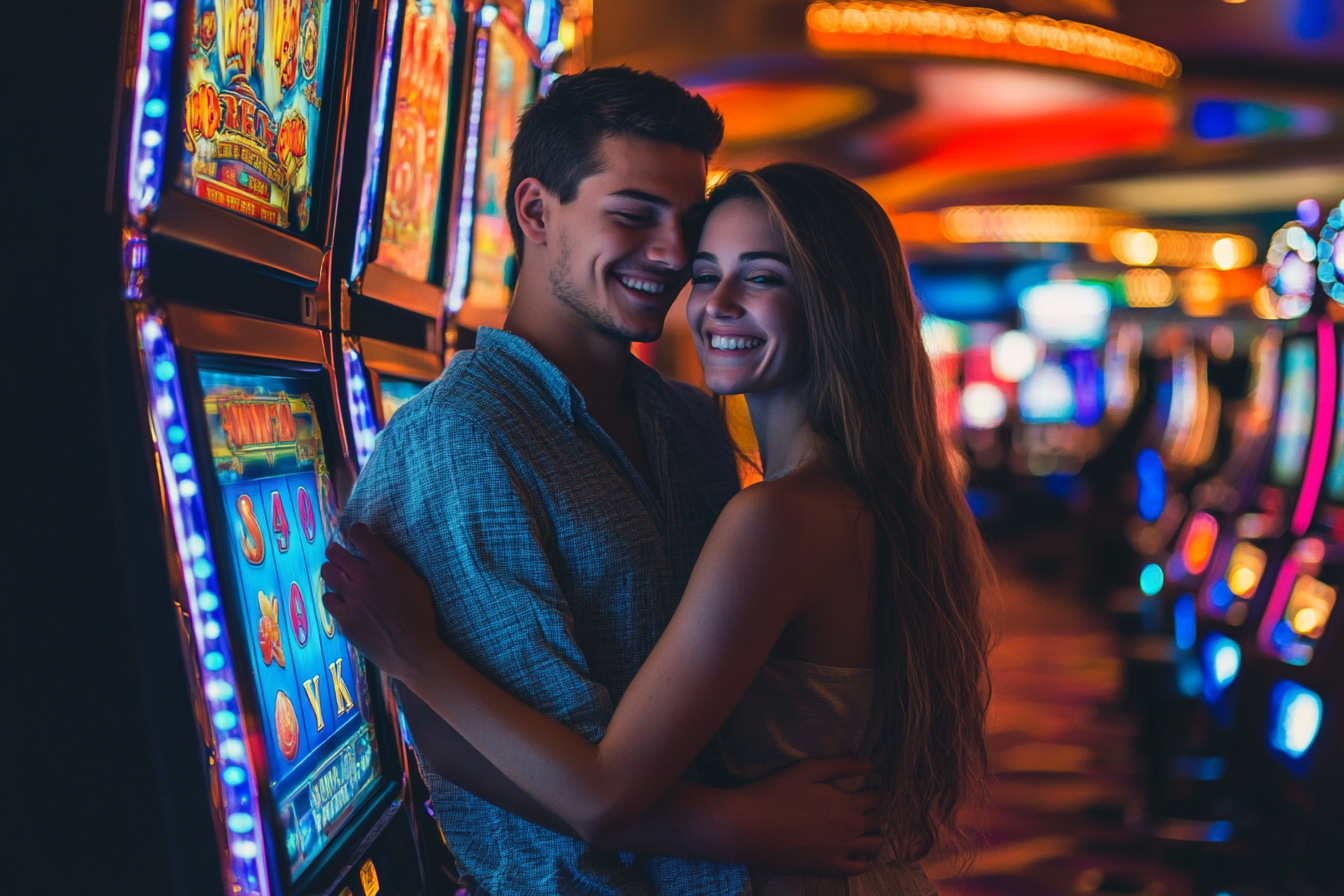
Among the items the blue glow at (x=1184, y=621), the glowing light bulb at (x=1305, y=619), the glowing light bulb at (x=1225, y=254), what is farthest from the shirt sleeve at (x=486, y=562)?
the glowing light bulb at (x=1225, y=254)

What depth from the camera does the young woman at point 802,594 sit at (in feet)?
3.96

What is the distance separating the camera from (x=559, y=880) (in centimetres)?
126

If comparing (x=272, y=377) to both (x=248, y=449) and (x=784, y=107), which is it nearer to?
(x=248, y=449)

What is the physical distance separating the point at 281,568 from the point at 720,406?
3.30ft

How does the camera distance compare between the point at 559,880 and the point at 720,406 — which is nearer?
the point at 559,880

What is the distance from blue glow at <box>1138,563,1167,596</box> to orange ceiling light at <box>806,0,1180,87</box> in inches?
116

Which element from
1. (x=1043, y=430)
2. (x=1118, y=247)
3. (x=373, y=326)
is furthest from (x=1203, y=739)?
(x=1118, y=247)

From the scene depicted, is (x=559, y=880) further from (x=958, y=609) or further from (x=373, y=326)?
(x=373, y=326)

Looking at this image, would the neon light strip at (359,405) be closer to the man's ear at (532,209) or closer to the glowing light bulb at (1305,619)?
the man's ear at (532,209)

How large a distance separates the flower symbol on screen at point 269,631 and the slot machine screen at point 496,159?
3.96 ft

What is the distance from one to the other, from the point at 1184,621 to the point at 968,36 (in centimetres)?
330

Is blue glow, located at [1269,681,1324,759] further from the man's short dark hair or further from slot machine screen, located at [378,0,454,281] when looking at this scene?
slot machine screen, located at [378,0,454,281]

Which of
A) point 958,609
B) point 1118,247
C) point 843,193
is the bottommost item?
point 958,609

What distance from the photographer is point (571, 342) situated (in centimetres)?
159
